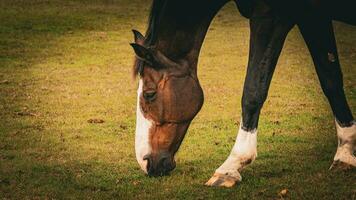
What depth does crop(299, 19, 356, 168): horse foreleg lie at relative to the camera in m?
5.81

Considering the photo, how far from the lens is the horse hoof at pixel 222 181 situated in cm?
575

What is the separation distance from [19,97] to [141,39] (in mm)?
5567

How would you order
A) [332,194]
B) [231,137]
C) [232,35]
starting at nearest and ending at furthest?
[332,194] < [231,137] < [232,35]

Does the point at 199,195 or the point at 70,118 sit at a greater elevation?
the point at 199,195

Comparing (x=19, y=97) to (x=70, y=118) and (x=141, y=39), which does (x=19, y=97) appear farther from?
(x=141, y=39)

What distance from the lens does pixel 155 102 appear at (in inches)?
217

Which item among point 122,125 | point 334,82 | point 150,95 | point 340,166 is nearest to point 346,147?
point 340,166

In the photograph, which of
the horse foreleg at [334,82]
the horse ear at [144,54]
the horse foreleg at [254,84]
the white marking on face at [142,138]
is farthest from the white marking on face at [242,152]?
the horse ear at [144,54]

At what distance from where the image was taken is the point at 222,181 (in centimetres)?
578

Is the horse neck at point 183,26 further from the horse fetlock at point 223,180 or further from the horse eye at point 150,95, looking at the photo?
the horse fetlock at point 223,180

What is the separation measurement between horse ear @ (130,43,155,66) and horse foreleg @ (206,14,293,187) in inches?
37.6

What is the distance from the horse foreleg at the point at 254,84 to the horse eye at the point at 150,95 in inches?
35.0

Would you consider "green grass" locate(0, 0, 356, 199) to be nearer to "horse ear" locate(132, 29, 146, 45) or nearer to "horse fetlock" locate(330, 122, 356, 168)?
"horse fetlock" locate(330, 122, 356, 168)

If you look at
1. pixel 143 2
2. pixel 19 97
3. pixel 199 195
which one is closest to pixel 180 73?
→ pixel 199 195
